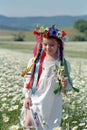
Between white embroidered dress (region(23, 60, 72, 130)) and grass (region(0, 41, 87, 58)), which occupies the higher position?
white embroidered dress (region(23, 60, 72, 130))

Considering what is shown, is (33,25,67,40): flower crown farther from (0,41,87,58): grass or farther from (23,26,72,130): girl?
(0,41,87,58): grass

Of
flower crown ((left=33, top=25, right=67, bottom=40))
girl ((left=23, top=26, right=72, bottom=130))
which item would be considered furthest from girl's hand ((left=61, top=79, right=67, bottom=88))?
flower crown ((left=33, top=25, right=67, bottom=40))

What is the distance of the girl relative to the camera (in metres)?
5.64

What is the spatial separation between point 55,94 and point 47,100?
112 mm

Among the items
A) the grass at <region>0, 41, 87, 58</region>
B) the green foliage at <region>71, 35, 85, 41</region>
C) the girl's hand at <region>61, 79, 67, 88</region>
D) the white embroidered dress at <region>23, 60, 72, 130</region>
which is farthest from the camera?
the green foliage at <region>71, 35, 85, 41</region>

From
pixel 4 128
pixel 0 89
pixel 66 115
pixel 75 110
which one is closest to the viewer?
pixel 4 128

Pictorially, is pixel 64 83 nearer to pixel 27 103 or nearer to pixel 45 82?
pixel 45 82

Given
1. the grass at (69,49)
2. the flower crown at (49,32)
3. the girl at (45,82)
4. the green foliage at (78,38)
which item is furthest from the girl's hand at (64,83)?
the green foliage at (78,38)

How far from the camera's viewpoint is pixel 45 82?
5664mm

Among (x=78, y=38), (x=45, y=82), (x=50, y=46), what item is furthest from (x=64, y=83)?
(x=78, y=38)

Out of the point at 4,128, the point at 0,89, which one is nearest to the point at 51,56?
the point at 4,128

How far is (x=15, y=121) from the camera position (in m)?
6.66

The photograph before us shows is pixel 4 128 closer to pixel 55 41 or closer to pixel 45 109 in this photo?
pixel 45 109

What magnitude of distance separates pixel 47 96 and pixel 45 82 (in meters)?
0.16
